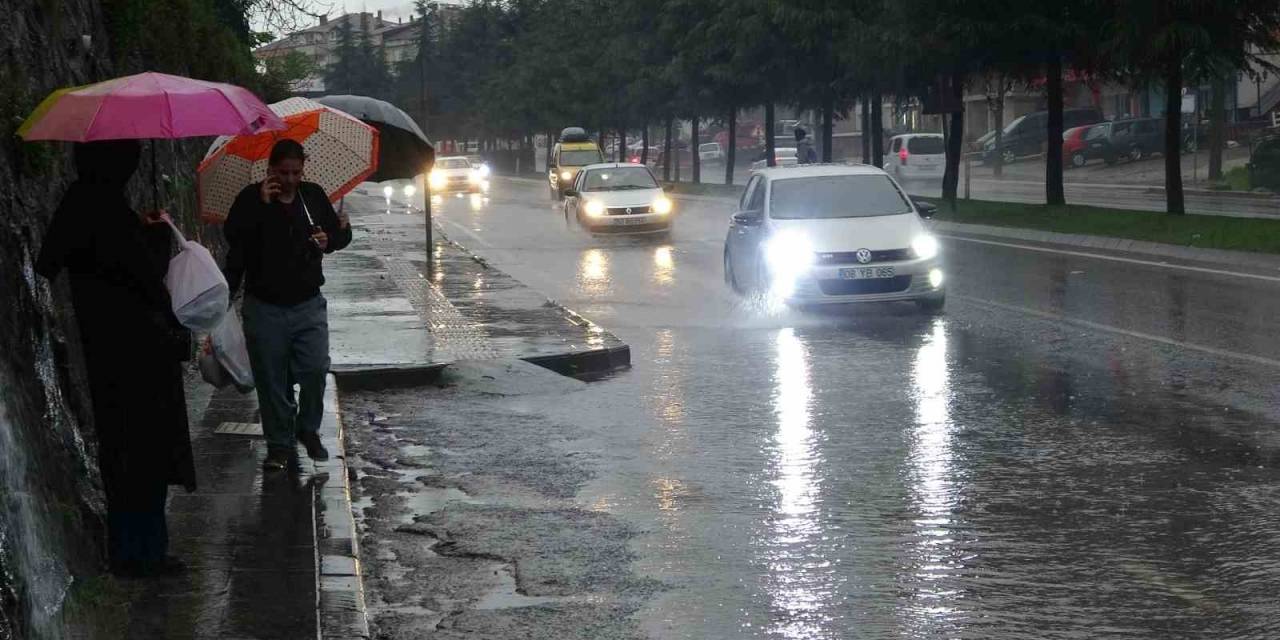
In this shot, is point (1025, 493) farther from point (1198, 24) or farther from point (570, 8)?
point (570, 8)

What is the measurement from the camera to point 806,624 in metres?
6.39

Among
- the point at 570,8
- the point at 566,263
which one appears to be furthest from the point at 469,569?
the point at 570,8

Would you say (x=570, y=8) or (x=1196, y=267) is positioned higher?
(x=570, y=8)

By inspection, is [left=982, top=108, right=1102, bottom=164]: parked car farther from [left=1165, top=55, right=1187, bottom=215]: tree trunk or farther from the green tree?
[left=1165, top=55, right=1187, bottom=215]: tree trunk

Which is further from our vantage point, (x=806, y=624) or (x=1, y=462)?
(x=806, y=624)

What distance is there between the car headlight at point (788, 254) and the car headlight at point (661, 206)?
15224 mm

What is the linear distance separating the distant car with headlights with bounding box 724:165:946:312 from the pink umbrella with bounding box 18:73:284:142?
10.2 metres

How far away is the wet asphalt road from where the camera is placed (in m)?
6.66

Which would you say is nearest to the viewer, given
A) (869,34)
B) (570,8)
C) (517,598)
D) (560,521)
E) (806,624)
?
(806,624)

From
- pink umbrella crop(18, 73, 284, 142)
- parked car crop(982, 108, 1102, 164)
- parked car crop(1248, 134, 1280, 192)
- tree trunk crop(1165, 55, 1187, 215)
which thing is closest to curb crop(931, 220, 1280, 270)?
tree trunk crop(1165, 55, 1187, 215)

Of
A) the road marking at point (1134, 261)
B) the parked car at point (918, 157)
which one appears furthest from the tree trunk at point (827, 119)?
the road marking at point (1134, 261)

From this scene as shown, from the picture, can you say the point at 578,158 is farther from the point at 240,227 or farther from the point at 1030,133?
the point at 240,227

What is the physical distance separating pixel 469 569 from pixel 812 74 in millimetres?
45314

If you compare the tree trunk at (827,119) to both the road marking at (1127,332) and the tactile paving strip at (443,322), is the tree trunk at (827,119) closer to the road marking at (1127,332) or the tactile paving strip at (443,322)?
the tactile paving strip at (443,322)
